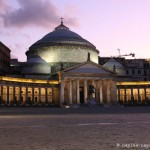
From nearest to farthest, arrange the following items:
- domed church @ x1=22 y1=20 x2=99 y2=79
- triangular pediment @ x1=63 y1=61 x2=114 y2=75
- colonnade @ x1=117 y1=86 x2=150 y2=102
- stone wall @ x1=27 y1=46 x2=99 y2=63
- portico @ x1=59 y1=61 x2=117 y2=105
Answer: portico @ x1=59 y1=61 x2=117 y2=105, triangular pediment @ x1=63 y1=61 x2=114 y2=75, colonnade @ x1=117 y1=86 x2=150 y2=102, domed church @ x1=22 y1=20 x2=99 y2=79, stone wall @ x1=27 y1=46 x2=99 y2=63

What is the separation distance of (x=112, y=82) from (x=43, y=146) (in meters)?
105

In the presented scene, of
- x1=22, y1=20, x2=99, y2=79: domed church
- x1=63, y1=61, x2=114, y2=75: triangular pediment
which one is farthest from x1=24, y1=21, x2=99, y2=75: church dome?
x1=63, y1=61, x2=114, y2=75: triangular pediment

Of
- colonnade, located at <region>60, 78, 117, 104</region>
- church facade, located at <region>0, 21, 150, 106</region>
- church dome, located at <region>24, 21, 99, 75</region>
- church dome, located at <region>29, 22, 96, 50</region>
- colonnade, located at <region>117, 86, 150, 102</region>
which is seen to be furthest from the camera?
church dome, located at <region>29, 22, 96, 50</region>

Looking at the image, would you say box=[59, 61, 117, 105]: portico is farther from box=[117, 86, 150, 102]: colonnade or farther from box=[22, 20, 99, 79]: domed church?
box=[22, 20, 99, 79]: domed church

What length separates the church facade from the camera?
105m

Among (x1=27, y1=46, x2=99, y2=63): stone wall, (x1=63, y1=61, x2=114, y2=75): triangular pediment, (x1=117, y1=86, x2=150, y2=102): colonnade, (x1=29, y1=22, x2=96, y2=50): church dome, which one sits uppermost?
(x1=29, y1=22, x2=96, y2=50): church dome

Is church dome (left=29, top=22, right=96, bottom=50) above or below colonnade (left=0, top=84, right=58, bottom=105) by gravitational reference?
above

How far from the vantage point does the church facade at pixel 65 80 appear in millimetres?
105125

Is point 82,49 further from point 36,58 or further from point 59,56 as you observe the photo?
point 36,58

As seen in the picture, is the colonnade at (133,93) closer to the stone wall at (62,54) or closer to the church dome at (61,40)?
the stone wall at (62,54)

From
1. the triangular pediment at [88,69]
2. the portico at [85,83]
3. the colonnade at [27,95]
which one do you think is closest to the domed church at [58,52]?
the colonnade at [27,95]

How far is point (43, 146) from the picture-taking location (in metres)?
11.1

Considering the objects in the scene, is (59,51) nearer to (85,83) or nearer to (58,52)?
(58,52)

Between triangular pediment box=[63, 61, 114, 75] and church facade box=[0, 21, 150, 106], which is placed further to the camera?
triangular pediment box=[63, 61, 114, 75]
